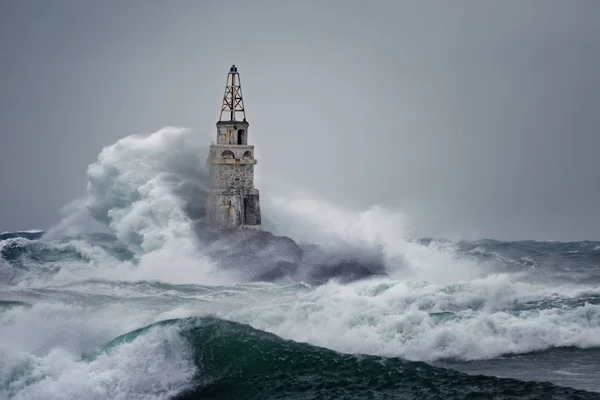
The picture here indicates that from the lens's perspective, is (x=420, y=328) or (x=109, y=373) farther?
(x=420, y=328)

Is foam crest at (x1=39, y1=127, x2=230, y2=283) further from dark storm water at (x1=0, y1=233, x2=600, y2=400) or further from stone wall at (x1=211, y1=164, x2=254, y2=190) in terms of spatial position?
dark storm water at (x1=0, y1=233, x2=600, y2=400)

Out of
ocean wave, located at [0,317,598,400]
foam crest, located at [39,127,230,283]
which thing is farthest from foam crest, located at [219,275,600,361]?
foam crest, located at [39,127,230,283]

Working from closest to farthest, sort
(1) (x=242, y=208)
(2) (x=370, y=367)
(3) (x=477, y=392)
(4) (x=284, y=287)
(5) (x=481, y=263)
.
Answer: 1. (3) (x=477, y=392)
2. (2) (x=370, y=367)
3. (4) (x=284, y=287)
4. (1) (x=242, y=208)
5. (5) (x=481, y=263)

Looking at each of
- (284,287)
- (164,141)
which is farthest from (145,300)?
(164,141)

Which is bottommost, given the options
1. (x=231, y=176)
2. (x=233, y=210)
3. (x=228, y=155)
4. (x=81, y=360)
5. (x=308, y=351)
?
(x=81, y=360)

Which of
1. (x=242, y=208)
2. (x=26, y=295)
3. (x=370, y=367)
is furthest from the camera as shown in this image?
(x=242, y=208)

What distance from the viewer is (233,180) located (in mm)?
45750

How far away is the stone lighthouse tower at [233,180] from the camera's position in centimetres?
4525

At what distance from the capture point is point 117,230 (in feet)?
152

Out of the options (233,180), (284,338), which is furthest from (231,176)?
(284,338)

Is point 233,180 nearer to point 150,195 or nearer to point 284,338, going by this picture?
point 150,195

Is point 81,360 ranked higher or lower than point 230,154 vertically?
lower

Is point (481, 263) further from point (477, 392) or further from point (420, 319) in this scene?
point (477, 392)

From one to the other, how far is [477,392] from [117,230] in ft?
106
